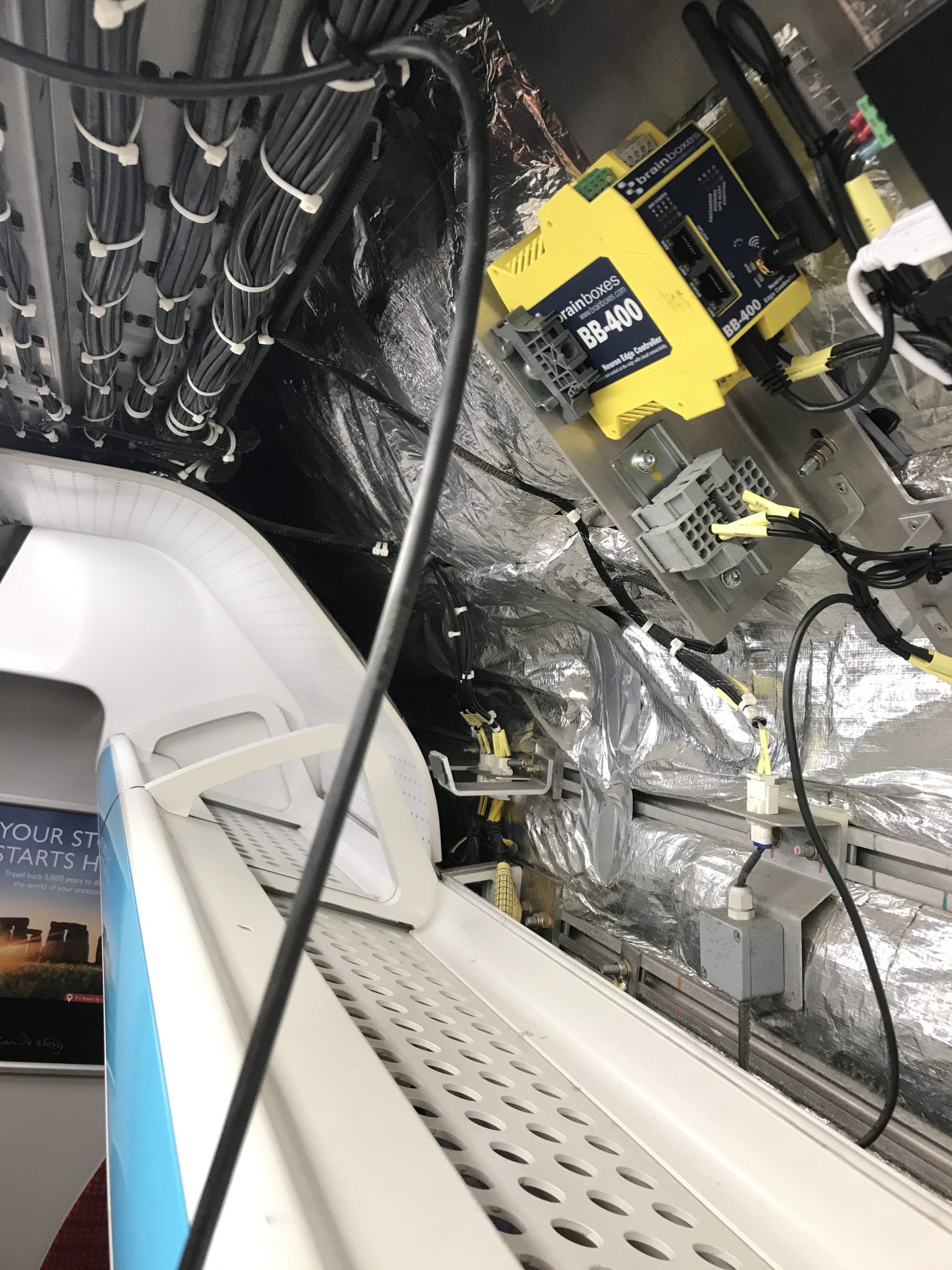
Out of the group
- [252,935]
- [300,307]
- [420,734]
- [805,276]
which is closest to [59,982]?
[420,734]

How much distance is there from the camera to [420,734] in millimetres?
2441

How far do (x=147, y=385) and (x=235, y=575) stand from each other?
69cm

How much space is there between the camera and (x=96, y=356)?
104 cm

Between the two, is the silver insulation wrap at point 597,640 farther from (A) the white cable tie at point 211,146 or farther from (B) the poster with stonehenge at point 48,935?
(B) the poster with stonehenge at point 48,935

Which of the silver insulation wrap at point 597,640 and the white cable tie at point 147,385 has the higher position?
the white cable tie at point 147,385

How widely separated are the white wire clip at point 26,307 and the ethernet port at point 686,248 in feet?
2.65

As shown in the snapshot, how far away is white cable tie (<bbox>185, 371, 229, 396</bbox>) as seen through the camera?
3.78 feet

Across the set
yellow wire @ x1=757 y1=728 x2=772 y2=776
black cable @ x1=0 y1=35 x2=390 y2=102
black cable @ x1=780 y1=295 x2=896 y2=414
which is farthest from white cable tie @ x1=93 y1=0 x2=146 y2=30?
yellow wire @ x1=757 y1=728 x2=772 y2=776

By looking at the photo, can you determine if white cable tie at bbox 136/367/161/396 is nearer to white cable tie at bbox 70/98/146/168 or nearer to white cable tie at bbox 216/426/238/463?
white cable tie at bbox 216/426/238/463

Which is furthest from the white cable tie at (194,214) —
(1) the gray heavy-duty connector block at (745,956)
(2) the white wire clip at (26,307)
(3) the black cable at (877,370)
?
(1) the gray heavy-duty connector block at (745,956)

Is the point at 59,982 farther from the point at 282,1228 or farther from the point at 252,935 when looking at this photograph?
the point at 282,1228

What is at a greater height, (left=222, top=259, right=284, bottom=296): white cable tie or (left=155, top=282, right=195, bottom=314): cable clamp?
(left=155, top=282, right=195, bottom=314): cable clamp

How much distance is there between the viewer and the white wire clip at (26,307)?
3.02ft

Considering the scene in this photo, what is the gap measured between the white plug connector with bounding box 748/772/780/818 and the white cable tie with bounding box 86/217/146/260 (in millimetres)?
1026
